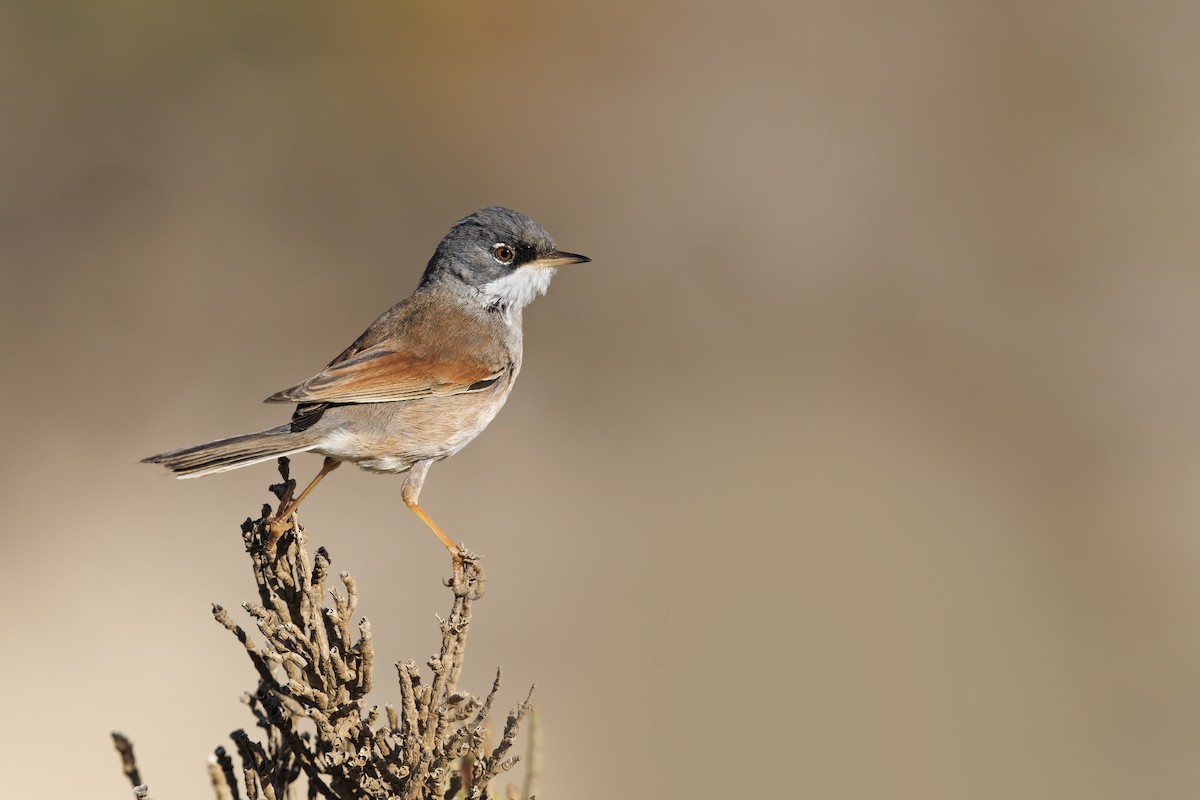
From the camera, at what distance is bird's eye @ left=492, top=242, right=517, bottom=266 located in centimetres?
486

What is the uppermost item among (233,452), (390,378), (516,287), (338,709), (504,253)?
(504,253)

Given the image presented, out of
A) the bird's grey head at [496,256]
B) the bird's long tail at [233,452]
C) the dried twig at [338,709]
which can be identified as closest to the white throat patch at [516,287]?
the bird's grey head at [496,256]

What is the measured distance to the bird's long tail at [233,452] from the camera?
3.54 meters

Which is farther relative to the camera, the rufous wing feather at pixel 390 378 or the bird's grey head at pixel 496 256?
the bird's grey head at pixel 496 256

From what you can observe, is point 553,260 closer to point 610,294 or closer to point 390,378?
point 390,378

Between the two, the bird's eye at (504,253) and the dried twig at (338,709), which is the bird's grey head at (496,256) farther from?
the dried twig at (338,709)

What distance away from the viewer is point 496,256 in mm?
4875

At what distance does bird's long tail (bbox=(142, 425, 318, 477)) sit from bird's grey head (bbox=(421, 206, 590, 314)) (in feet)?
4.07

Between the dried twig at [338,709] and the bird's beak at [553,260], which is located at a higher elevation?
the bird's beak at [553,260]

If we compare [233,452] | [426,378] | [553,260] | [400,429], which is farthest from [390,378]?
[553,260]

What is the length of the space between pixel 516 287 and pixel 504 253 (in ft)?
0.55

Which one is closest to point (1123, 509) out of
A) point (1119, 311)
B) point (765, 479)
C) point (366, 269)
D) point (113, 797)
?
point (1119, 311)

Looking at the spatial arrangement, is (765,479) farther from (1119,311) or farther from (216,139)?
(216,139)

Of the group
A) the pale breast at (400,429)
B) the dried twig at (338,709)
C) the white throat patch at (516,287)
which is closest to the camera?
the dried twig at (338,709)
